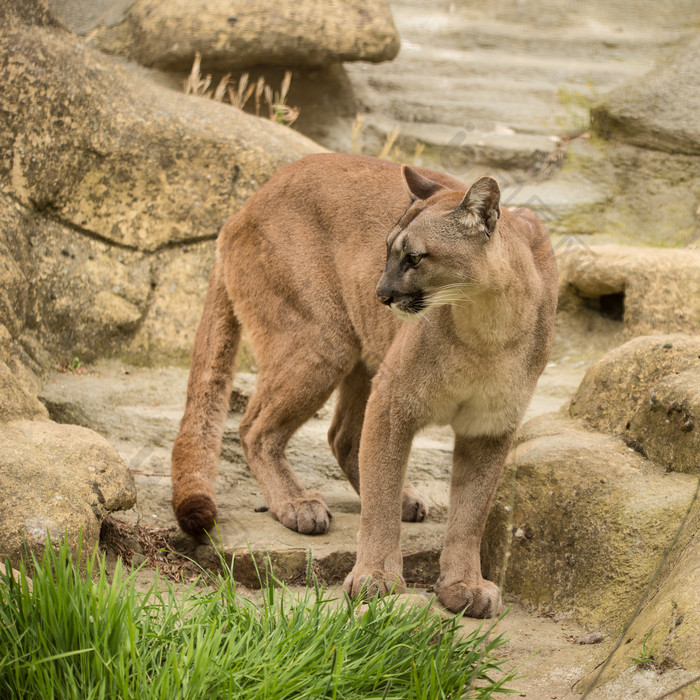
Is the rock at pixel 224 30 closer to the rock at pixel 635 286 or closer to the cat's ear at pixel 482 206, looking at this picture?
the rock at pixel 635 286

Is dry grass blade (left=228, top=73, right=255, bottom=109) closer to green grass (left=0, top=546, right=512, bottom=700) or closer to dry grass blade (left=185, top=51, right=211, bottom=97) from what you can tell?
dry grass blade (left=185, top=51, right=211, bottom=97)

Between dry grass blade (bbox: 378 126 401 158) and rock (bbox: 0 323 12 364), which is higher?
dry grass blade (bbox: 378 126 401 158)

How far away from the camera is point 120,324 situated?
5770mm

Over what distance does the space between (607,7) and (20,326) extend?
1045 cm

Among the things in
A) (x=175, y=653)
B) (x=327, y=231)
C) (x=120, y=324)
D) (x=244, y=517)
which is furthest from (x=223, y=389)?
(x=175, y=653)

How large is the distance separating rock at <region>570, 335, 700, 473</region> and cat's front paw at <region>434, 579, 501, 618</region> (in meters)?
0.91

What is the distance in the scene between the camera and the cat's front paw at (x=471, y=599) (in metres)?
3.42

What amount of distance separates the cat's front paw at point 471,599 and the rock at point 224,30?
6435mm

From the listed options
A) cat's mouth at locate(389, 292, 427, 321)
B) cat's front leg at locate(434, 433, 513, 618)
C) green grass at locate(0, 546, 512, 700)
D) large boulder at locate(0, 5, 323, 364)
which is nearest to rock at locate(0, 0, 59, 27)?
large boulder at locate(0, 5, 323, 364)

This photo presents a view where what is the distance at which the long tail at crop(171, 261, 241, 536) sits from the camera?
12.3 feet

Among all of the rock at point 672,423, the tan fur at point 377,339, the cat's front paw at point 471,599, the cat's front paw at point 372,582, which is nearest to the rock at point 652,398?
the rock at point 672,423

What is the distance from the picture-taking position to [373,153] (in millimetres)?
9367

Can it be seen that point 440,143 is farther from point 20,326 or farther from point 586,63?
point 20,326

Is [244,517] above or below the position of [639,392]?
below
